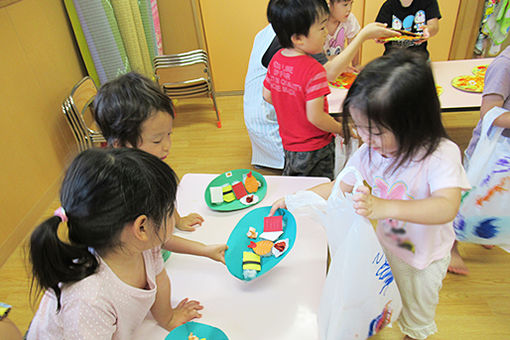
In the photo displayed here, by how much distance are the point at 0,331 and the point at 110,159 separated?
2.26 feet

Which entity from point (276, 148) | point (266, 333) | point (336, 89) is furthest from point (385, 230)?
point (276, 148)

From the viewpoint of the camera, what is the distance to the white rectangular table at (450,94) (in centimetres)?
177

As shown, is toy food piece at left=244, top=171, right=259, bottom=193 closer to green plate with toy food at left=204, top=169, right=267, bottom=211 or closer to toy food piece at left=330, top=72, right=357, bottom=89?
green plate with toy food at left=204, top=169, right=267, bottom=211

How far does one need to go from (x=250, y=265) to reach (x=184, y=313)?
0.22 m

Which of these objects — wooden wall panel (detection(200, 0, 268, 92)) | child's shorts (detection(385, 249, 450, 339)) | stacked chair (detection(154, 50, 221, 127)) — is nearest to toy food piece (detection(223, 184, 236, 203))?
child's shorts (detection(385, 249, 450, 339))

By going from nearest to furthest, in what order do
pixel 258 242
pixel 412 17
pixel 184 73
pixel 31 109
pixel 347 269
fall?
pixel 347 269
pixel 258 242
pixel 412 17
pixel 31 109
pixel 184 73

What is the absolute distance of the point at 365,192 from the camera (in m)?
0.80

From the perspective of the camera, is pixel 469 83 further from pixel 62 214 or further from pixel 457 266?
pixel 62 214

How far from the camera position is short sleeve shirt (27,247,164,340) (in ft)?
2.43

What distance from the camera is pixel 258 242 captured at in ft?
3.54

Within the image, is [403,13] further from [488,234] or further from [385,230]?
[385,230]

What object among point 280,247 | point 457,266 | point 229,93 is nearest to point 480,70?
point 457,266

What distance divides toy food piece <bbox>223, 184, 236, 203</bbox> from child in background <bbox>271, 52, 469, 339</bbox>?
Result: 425mm

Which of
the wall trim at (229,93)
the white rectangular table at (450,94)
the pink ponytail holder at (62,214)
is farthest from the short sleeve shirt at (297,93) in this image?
the wall trim at (229,93)
